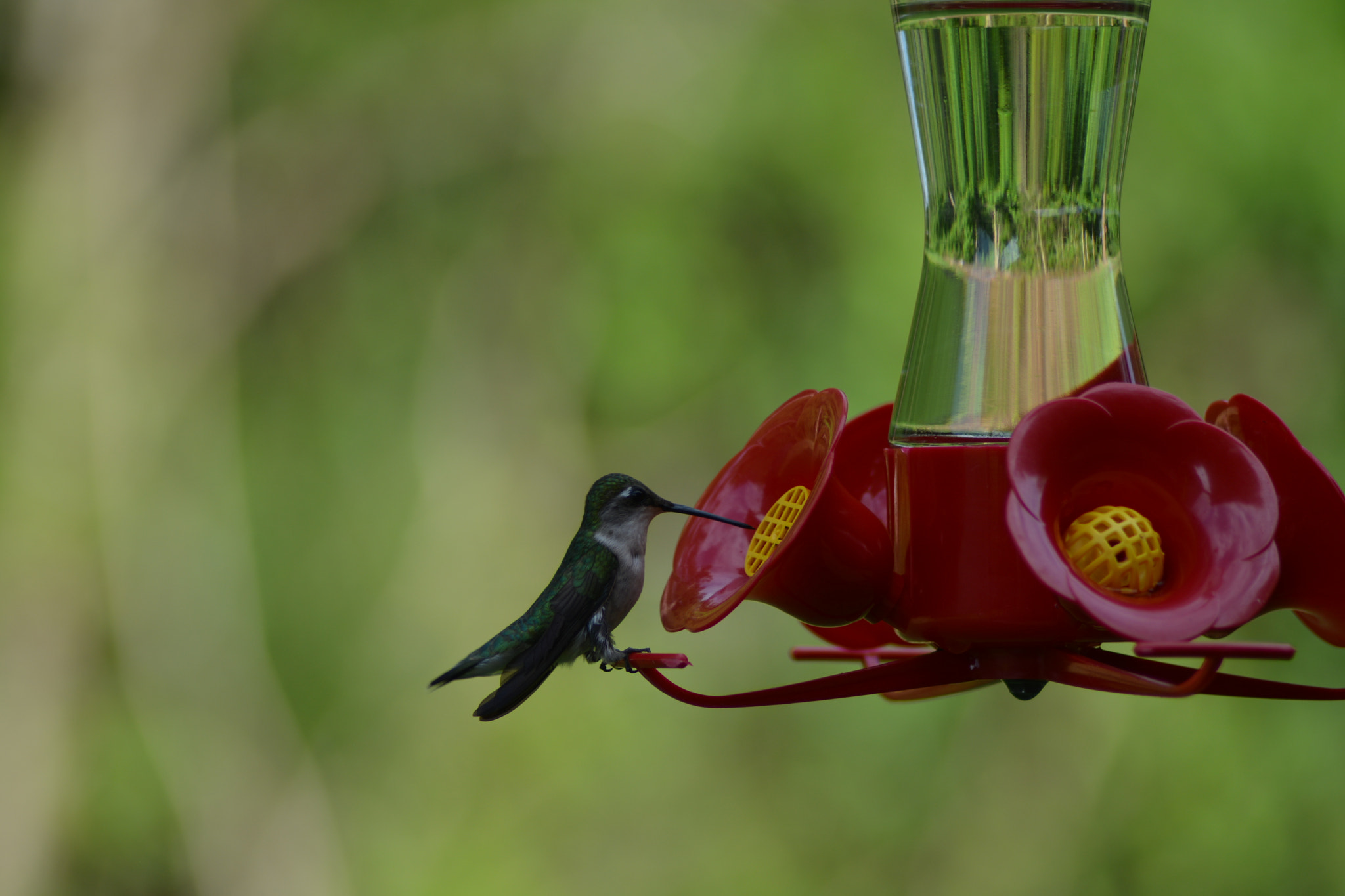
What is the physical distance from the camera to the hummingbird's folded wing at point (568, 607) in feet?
5.86

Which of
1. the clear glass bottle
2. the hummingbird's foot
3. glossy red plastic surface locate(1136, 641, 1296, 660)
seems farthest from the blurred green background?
glossy red plastic surface locate(1136, 641, 1296, 660)

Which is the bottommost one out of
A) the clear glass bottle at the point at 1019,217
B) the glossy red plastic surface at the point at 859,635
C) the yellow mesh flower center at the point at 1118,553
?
the glossy red plastic surface at the point at 859,635

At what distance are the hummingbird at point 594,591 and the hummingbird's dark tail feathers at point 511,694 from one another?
187 mm

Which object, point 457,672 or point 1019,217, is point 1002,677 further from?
point 457,672

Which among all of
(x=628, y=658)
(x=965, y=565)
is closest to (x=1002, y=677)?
(x=965, y=565)

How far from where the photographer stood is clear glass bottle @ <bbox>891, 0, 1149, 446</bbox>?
164cm

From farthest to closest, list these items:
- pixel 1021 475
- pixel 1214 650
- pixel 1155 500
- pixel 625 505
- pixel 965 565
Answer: pixel 625 505
pixel 965 565
pixel 1155 500
pixel 1021 475
pixel 1214 650

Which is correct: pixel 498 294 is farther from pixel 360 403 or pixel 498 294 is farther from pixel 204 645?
pixel 204 645

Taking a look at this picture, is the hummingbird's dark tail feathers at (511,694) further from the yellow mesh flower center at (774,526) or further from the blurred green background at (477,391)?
the blurred green background at (477,391)

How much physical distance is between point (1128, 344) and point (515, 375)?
12.4 feet

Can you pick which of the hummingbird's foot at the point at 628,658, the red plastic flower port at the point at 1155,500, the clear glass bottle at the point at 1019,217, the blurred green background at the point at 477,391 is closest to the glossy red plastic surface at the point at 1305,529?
the red plastic flower port at the point at 1155,500

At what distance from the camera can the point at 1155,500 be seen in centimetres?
143

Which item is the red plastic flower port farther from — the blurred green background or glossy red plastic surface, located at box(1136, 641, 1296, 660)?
the blurred green background

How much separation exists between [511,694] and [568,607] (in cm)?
38
